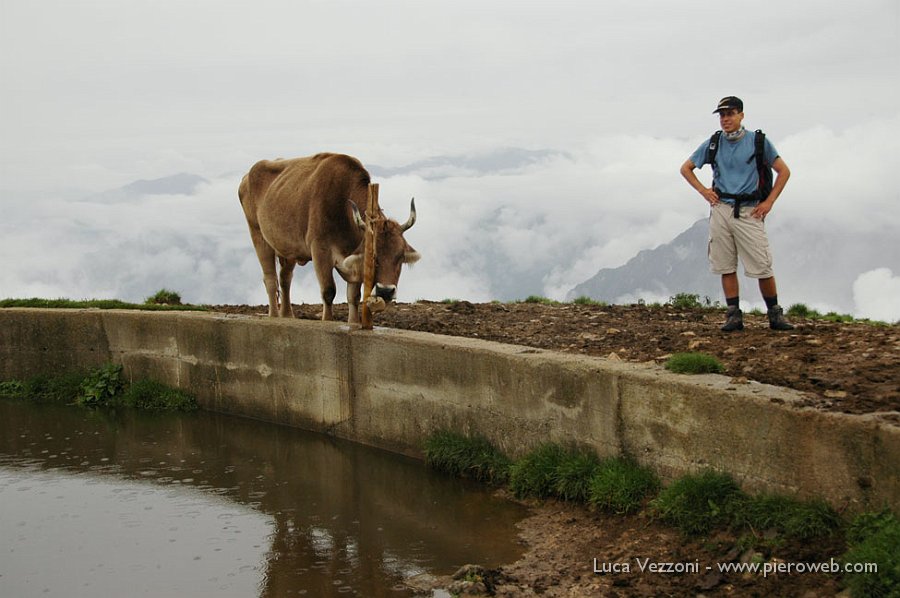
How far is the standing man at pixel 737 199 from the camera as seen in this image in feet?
28.4

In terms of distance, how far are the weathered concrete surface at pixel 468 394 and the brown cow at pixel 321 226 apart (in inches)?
29.0

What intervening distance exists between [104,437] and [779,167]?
7.20m

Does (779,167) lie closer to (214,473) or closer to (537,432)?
(537,432)

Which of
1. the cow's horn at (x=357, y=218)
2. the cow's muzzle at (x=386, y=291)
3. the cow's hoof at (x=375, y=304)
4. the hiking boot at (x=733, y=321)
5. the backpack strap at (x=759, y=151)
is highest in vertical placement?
the backpack strap at (x=759, y=151)

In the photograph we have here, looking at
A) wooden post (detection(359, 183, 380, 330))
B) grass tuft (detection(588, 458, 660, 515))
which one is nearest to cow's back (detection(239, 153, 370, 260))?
wooden post (detection(359, 183, 380, 330))

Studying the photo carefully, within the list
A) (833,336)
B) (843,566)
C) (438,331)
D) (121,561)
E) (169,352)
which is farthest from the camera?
(169,352)

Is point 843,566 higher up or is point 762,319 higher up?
point 762,319

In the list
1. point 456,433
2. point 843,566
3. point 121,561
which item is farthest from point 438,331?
point 843,566

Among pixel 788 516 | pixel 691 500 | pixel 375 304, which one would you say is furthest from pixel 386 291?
pixel 788 516

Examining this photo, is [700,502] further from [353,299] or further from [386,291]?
[353,299]

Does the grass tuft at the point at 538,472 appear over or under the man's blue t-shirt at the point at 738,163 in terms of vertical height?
under

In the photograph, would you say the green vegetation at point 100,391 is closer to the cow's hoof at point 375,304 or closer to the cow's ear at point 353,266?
the cow's ear at point 353,266

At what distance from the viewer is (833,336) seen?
8398 millimetres

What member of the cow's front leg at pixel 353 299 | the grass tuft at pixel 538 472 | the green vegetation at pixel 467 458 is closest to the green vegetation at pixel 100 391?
the cow's front leg at pixel 353 299
